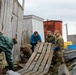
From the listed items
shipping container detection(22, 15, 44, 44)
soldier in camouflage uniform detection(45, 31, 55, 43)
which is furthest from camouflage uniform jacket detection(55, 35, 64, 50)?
shipping container detection(22, 15, 44, 44)

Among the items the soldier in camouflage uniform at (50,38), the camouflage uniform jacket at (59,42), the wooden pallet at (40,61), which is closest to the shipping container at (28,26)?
the soldier in camouflage uniform at (50,38)

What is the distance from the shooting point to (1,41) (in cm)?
738

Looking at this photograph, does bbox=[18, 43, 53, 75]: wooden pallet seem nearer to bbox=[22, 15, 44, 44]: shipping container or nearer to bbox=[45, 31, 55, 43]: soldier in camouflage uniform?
bbox=[45, 31, 55, 43]: soldier in camouflage uniform

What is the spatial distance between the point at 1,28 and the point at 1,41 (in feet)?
4.33

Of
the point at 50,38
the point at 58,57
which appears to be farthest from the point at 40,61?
the point at 50,38

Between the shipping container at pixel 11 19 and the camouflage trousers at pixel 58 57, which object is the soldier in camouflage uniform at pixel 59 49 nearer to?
the camouflage trousers at pixel 58 57

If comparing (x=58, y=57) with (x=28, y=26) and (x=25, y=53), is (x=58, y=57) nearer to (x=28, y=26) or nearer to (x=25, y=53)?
(x=25, y=53)

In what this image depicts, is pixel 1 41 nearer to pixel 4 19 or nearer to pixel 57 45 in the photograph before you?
pixel 4 19

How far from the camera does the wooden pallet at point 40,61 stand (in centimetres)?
911

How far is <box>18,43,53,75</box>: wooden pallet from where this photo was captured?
9.11 metres

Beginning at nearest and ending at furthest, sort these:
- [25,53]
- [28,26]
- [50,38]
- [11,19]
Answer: [11,19], [25,53], [50,38], [28,26]

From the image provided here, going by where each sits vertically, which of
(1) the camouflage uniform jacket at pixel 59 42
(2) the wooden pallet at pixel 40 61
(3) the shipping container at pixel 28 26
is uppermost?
(3) the shipping container at pixel 28 26

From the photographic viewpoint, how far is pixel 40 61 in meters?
10.0

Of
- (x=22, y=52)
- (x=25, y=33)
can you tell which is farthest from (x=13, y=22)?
(x=25, y=33)
